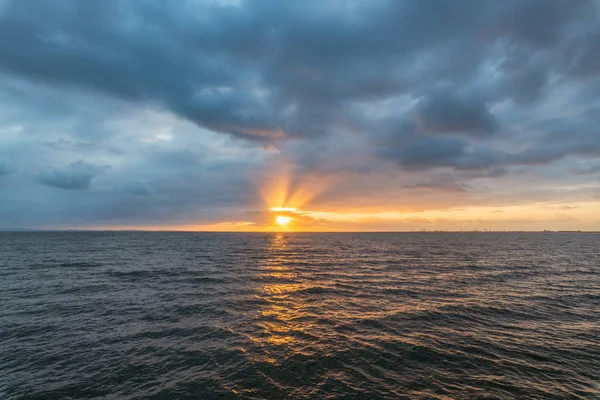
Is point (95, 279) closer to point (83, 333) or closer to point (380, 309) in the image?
point (83, 333)

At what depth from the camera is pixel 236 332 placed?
77.9 ft

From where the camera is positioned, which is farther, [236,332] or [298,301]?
[298,301]

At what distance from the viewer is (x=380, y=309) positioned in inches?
1168

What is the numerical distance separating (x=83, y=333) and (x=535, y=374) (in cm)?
3206

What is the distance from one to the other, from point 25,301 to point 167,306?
16.6 metres

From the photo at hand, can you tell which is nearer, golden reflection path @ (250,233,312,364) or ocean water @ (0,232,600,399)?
ocean water @ (0,232,600,399)

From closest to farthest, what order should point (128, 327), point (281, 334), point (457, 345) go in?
point (457, 345)
point (281, 334)
point (128, 327)

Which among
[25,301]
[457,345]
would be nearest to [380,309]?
[457,345]

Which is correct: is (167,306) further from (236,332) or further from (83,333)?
(236,332)

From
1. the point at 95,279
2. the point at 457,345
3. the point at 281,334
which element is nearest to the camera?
the point at 457,345

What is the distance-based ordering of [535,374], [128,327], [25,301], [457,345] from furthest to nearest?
1. [25,301]
2. [128,327]
3. [457,345]
4. [535,374]

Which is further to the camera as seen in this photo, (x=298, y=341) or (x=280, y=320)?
(x=280, y=320)

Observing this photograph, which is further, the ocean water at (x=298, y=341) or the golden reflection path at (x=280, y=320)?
the golden reflection path at (x=280, y=320)

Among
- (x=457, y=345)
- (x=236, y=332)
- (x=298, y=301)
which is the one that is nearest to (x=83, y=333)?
(x=236, y=332)
